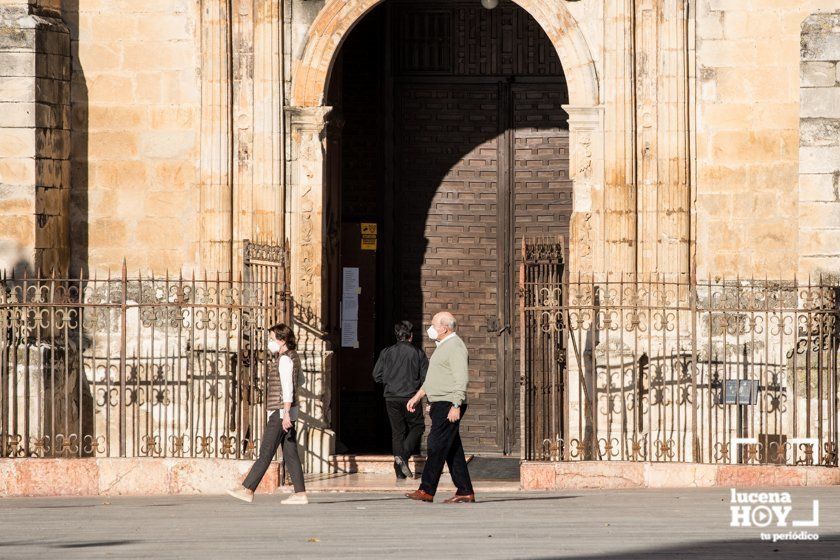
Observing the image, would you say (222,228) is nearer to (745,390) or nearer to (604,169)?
(604,169)

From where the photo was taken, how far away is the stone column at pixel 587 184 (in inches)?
701

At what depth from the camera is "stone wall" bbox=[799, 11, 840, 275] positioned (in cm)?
1697

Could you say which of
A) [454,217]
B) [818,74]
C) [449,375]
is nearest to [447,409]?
[449,375]

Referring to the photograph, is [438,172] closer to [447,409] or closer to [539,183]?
[539,183]

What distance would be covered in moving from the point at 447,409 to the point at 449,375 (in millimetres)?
271

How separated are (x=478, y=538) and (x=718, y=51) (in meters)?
7.21

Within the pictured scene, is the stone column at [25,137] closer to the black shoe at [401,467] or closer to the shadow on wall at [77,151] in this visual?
the shadow on wall at [77,151]

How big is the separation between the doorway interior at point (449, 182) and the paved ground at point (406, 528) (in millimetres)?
4608

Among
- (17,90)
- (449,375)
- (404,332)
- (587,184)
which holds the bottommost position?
(449,375)

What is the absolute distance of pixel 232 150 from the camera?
18.1 metres

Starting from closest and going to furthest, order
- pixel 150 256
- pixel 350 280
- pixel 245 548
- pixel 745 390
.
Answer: pixel 245 548 < pixel 745 390 < pixel 150 256 < pixel 350 280

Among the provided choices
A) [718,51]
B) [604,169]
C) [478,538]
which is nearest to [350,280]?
[604,169]

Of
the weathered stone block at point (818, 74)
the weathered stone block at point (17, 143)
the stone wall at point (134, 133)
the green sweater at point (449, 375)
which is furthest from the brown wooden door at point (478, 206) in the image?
the green sweater at point (449, 375)

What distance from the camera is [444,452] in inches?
573
